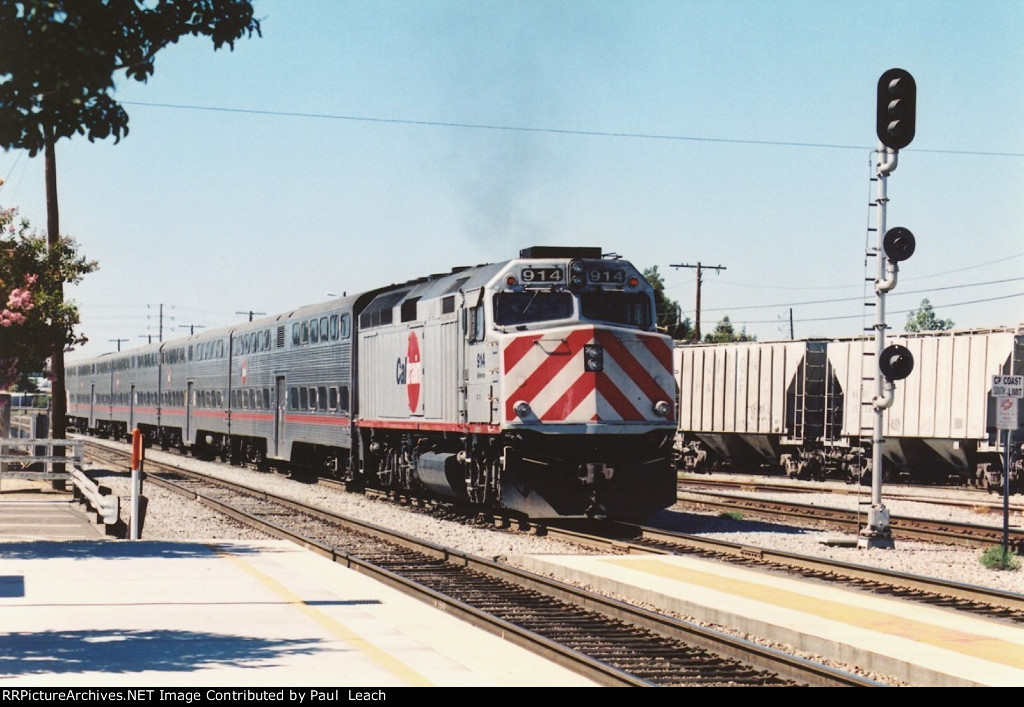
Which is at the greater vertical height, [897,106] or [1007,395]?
[897,106]

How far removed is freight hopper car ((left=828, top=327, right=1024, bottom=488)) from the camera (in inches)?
1203

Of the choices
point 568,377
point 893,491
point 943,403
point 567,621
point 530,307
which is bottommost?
point 893,491

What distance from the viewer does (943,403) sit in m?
31.8

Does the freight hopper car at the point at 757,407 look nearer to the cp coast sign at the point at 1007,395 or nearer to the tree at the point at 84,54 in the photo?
Answer: the cp coast sign at the point at 1007,395

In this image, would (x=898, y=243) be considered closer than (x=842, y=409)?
Yes

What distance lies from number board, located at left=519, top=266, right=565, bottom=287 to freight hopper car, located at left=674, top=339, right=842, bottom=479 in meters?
16.9

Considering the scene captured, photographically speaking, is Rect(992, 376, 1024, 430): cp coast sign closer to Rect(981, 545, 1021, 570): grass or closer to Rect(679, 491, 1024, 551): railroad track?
Rect(981, 545, 1021, 570): grass

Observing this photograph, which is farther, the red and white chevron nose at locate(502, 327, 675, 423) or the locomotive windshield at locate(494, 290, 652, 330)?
the locomotive windshield at locate(494, 290, 652, 330)

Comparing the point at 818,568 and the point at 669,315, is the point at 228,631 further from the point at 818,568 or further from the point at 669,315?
the point at 669,315

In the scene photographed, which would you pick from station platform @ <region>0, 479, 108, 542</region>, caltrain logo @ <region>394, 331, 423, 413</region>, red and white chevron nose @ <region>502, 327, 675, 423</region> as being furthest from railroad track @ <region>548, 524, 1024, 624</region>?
station platform @ <region>0, 479, 108, 542</region>

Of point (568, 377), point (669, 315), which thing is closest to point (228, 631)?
point (568, 377)

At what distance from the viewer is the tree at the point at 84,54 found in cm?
805

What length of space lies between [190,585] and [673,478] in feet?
29.1

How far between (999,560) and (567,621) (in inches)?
266
